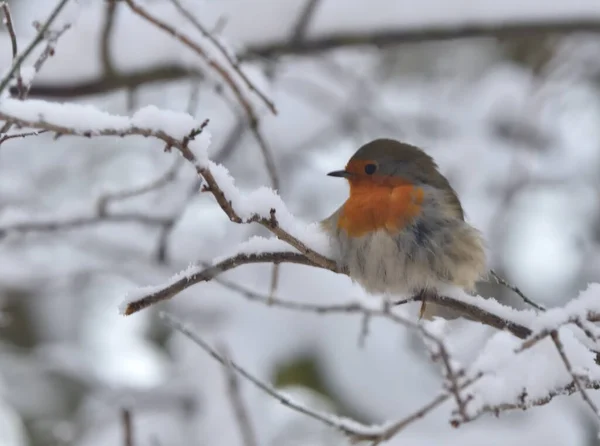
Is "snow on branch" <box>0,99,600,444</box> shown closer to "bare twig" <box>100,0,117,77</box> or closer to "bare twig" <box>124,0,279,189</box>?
"bare twig" <box>124,0,279,189</box>

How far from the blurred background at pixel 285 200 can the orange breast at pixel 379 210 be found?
1.10 metres

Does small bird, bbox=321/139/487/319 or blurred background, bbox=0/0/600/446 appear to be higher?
blurred background, bbox=0/0/600/446

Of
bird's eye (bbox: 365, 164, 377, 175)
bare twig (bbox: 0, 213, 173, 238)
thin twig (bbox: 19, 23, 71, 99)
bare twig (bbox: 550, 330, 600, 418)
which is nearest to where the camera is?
bare twig (bbox: 550, 330, 600, 418)

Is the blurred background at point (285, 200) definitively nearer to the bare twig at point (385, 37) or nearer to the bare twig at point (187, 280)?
the bare twig at point (385, 37)

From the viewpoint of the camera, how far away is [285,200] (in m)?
4.55

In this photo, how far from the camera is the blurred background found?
3596 millimetres

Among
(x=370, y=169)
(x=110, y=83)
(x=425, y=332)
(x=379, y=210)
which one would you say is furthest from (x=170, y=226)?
(x=425, y=332)

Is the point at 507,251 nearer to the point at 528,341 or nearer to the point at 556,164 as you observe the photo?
the point at 556,164

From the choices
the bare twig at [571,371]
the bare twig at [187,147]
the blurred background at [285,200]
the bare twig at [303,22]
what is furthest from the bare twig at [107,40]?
the bare twig at [571,371]

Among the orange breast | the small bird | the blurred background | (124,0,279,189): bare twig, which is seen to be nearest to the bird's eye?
the small bird

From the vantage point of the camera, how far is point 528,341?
51.1 inches

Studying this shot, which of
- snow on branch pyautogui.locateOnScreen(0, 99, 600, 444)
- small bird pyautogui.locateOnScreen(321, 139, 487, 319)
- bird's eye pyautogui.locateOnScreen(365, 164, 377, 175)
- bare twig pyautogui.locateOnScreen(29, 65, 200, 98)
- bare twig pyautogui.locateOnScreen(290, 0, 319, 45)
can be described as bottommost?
snow on branch pyautogui.locateOnScreen(0, 99, 600, 444)

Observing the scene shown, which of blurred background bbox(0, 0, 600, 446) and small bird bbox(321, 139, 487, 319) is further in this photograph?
blurred background bbox(0, 0, 600, 446)

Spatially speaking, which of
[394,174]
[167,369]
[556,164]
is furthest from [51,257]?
[556,164]
